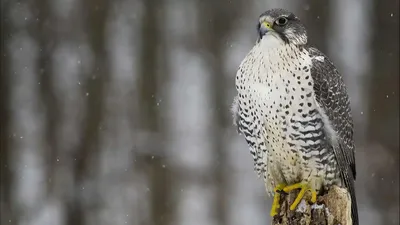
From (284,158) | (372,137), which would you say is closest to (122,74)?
(372,137)

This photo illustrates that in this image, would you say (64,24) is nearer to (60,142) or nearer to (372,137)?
(60,142)

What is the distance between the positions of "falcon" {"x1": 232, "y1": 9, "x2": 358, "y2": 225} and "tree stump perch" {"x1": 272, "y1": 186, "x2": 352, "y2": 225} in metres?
0.09

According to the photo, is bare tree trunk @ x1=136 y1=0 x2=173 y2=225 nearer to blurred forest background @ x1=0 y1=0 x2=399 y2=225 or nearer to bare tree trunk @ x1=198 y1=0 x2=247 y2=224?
blurred forest background @ x1=0 y1=0 x2=399 y2=225

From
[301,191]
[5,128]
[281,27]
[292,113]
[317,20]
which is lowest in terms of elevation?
[301,191]

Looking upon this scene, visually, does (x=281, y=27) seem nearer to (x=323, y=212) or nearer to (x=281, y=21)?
(x=281, y=21)

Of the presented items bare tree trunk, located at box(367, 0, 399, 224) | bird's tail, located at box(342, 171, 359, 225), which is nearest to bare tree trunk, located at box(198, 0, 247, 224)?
bare tree trunk, located at box(367, 0, 399, 224)

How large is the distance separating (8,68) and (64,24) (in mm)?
967

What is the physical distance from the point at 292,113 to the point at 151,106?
7048 mm

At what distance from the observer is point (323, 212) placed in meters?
5.52

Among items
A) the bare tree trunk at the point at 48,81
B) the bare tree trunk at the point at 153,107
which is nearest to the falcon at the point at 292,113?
the bare tree trunk at the point at 153,107

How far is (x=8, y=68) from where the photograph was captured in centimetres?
1304

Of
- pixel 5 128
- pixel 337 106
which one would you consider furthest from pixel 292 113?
pixel 5 128

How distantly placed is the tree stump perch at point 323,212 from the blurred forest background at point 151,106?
6.06 m

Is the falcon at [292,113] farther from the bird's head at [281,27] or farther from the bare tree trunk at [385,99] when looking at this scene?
the bare tree trunk at [385,99]
